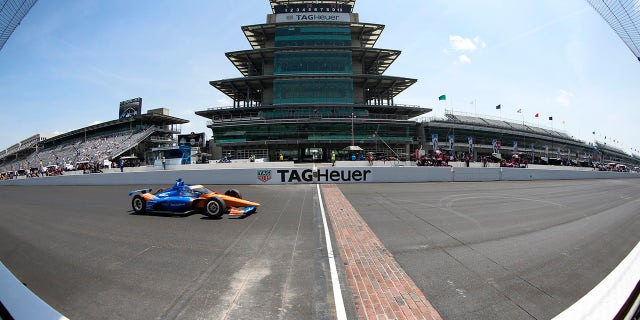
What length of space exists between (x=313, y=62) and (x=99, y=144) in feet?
190

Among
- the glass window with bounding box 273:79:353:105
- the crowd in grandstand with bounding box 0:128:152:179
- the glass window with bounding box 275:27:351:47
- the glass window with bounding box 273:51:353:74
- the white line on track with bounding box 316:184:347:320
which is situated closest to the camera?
the white line on track with bounding box 316:184:347:320

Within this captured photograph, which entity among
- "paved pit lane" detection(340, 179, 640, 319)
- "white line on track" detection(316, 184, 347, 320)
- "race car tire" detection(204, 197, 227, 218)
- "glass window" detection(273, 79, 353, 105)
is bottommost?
"paved pit lane" detection(340, 179, 640, 319)

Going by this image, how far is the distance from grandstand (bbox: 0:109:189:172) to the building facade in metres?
20.5

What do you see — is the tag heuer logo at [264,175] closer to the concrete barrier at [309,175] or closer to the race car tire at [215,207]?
the concrete barrier at [309,175]

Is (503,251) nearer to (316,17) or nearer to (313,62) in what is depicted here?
(313,62)

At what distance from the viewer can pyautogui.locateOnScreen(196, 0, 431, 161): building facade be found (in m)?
51.5

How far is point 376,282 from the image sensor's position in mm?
4125

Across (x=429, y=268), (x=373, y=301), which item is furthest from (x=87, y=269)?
(x=429, y=268)

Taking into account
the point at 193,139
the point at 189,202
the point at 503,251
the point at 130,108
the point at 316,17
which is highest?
the point at 316,17

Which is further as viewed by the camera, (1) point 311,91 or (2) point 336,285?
(1) point 311,91

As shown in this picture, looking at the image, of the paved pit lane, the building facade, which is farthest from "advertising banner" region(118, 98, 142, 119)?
the paved pit lane

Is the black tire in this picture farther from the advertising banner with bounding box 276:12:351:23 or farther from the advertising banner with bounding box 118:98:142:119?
the advertising banner with bounding box 118:98:142:119

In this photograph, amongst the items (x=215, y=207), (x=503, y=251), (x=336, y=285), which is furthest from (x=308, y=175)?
(x=336, y=285)

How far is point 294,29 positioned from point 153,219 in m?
57.1
